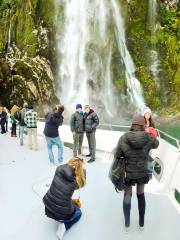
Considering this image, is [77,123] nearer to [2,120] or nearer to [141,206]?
[141,206]

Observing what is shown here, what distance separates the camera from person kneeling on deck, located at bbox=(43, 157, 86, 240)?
608 cm

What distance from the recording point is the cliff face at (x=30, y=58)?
33.2 meters

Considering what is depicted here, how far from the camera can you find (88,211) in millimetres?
7434

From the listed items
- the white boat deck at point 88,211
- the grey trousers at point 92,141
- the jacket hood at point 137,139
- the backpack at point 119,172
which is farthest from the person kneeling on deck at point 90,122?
the jacket hood at point 137,139

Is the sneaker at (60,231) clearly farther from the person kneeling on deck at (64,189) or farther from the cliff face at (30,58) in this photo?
the cliff face at (30,58)

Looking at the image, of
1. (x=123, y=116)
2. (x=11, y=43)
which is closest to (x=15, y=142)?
(x=123, y=116)

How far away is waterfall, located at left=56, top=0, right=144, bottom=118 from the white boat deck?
2230 cm

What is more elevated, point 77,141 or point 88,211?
point 77,141

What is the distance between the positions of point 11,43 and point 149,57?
38.4 ft

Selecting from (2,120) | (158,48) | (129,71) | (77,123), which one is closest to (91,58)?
(129,71)

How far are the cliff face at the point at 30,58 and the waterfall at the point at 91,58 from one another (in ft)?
3.04

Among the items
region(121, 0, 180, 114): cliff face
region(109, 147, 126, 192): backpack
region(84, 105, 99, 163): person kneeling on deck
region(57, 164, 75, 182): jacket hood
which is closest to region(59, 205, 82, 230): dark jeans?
region(57, 164, 75, 182): jacket hood

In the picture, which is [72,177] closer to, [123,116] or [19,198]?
[19,198]

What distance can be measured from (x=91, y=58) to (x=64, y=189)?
28232 millimetres
